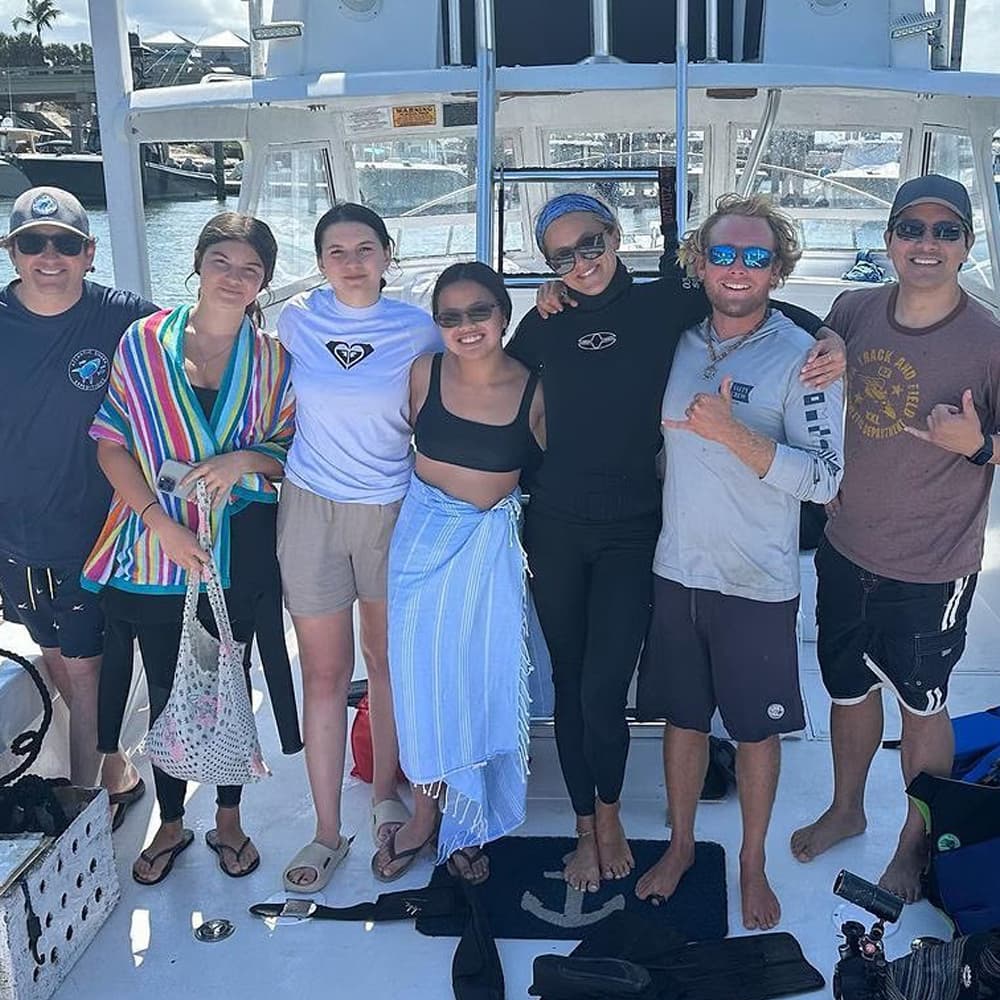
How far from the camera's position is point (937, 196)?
2.50m

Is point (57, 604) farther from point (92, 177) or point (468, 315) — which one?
point (92, 177)

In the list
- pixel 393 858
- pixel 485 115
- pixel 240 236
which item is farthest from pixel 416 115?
pixel 393 858

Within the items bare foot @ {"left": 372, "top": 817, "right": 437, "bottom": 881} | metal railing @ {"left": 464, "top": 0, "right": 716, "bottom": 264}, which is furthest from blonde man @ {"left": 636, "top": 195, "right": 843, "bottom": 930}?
metal railing @ {"left": 464, "top": 0, "right": 716, "bottom": 264}

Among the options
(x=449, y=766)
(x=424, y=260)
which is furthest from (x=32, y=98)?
(x=449, y=766)

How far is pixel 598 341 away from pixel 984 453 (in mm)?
895

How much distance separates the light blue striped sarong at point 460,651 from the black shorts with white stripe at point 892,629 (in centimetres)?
79

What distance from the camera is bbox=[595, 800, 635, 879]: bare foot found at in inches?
115

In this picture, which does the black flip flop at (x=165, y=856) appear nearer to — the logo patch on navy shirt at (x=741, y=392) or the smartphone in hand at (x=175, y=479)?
the smartphone in hand at (x=175, y=479)

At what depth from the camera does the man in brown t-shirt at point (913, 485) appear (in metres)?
2.50

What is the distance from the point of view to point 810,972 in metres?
2.53

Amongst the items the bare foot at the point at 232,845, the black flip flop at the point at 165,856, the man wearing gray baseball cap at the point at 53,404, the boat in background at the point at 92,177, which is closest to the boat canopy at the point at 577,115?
the man wearing gray baseball cap at the point at 53,404

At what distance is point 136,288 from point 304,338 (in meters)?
→ 1.54

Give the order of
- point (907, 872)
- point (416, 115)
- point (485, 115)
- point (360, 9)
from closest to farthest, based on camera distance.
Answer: point (907, 872) → point (485, 115) → point (360, 9) → point (416, 115)

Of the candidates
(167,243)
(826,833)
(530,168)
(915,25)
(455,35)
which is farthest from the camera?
(167,243)
